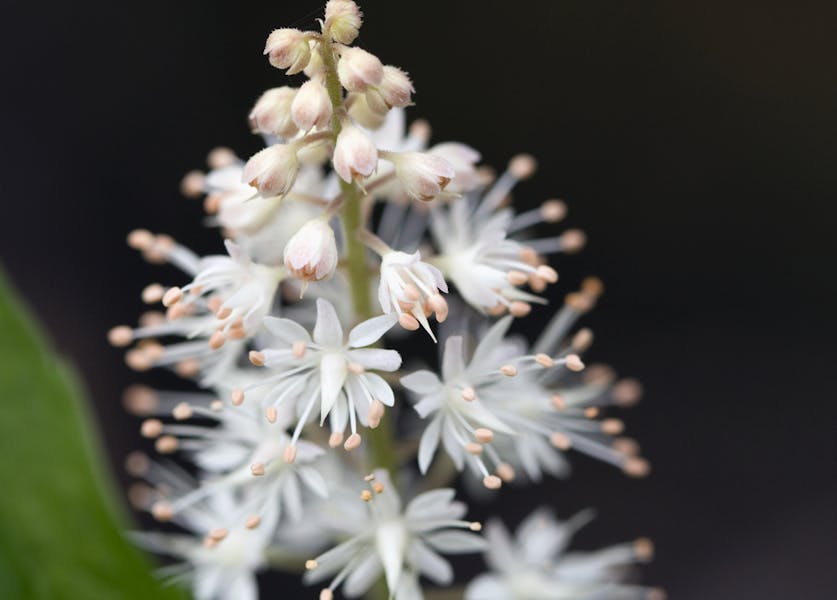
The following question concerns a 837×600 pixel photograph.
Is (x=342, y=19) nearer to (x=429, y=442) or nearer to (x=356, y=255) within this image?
(x=356, y=255)

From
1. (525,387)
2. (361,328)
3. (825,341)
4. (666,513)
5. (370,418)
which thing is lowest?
(370,418)

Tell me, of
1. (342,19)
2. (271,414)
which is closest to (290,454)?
(271,414)

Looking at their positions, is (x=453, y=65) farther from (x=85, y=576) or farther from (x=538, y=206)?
(x=85, y=576)

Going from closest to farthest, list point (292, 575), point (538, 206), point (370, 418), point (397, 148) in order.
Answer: point (370, 418), point (397, 148), point (292, 575), point (538, 206)

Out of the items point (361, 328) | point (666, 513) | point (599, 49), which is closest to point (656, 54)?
point (599, 49)

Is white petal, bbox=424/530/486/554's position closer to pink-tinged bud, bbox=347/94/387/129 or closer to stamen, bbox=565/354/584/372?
stamen, bbox=565/354/584/372

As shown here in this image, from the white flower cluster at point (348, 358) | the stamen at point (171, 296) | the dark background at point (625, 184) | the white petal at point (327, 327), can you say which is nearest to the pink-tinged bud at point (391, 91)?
the white flower cluster at point (348, 358)

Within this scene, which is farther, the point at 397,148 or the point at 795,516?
the point at 795,516
